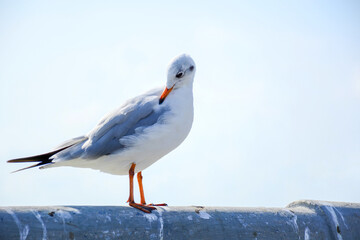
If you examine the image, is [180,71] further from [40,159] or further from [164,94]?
[40,159]

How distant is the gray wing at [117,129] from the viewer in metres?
5.31

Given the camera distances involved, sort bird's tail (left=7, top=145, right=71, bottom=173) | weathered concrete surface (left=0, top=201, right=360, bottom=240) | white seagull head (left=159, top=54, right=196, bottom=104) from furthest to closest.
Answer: white seagull head (left=159, top=54, right=196, bottom=104) < bird's tail (left=7, top=145, right=71, bottom=173) < weathered concrete surface (left=0, top=201, right=360, bottom=240)

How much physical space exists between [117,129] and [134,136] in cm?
21

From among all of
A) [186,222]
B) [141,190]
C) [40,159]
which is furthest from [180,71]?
[186,222]

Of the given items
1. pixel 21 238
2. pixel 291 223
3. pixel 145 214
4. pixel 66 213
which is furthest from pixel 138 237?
pixel 291 223

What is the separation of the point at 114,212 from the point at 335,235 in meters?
2.08

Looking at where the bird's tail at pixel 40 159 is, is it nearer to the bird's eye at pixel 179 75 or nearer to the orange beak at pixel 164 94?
the orange beak at pixel 164 94

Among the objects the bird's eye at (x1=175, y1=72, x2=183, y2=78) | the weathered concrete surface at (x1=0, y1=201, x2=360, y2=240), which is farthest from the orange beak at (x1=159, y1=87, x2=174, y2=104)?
the weathered concrete surface at (x1=0, y1=201, x2=360, y2=240)

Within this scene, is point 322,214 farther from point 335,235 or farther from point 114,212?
point 114,212

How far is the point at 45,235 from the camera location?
352cm

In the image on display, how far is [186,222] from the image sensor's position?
407cm

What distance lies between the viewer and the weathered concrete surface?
3.53 metres

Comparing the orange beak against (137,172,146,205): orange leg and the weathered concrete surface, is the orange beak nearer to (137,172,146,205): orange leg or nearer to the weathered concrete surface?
(137,172,146,205): orange leg

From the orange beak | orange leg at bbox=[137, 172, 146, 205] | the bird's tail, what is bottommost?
orange leg at bbox=[137, 172, 146, 205]
